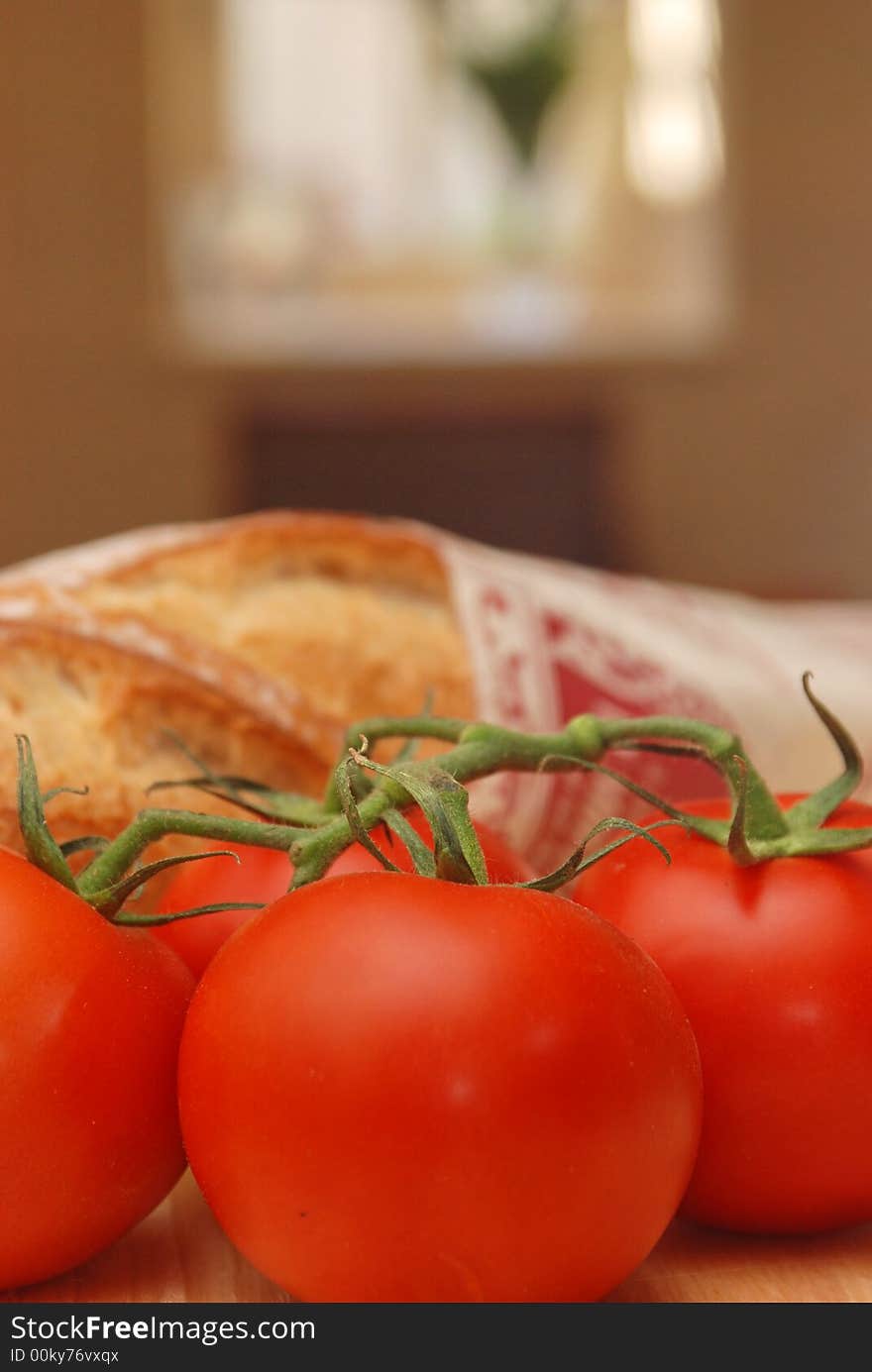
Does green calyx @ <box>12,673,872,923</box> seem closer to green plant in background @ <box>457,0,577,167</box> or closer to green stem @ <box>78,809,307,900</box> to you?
green stem @ <box>78,809,307,900</box>

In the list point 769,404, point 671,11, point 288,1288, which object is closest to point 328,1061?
point 288,1288

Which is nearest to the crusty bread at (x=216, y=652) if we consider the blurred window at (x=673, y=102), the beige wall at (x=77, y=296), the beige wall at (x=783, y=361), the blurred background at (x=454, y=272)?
the blurred background at (x=454, y=272)

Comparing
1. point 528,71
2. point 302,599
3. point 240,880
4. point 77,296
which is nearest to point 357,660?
point 302,599

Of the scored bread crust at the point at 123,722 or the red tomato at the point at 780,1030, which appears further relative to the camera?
the scored bread crust at the point at 123,722

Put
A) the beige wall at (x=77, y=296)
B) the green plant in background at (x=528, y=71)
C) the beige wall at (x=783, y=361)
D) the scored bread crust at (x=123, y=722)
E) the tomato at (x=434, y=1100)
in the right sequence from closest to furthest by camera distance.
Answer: the tomato at (x=434, y=1100)
the scored bread crust at (x=123, y=722)
the beige wall at (x=77, y=296)
the green plant in background at (x=528, y=71)
the beige wall at (x=783, y=361)

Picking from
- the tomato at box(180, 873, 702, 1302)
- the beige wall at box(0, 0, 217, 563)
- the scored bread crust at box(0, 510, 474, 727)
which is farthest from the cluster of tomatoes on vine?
the beige wall at box(0, 0, 217, 563)

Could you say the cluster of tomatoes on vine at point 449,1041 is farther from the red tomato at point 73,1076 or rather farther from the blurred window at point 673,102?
the blurred window at point 673,102
